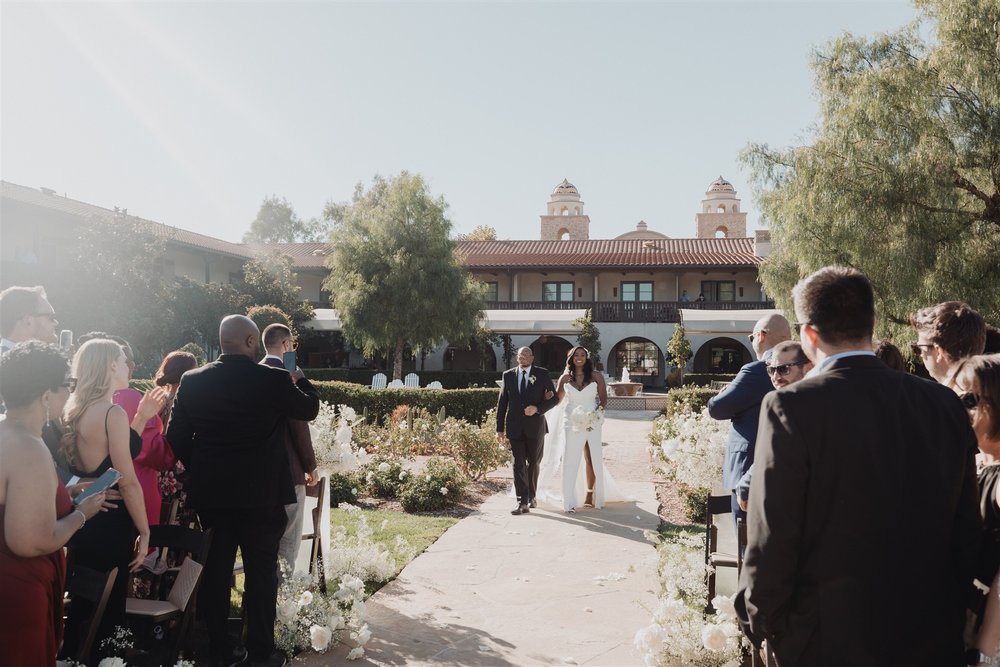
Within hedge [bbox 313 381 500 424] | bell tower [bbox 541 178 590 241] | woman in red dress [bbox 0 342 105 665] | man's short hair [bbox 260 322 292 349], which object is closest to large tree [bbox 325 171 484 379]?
hedge [bbox 313 381 500 424]

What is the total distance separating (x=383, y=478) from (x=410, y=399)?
7.15m

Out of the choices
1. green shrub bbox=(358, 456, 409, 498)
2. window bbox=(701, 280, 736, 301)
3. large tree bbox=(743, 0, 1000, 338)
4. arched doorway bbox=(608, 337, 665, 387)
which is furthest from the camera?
arched doorway bbox=(608, 337, 665, 387)

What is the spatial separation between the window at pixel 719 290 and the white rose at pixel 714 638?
3420 cm

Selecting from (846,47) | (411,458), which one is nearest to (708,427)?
(411,458)

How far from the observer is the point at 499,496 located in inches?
381

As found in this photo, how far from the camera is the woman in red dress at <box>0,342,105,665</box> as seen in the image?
2.54 metres

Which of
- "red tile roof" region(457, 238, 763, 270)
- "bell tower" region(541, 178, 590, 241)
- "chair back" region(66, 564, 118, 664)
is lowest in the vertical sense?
"chair back" region(66, 564, 118, 664)

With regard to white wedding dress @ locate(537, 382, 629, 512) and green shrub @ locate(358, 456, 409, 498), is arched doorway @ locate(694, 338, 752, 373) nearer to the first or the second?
white wedding dress @ locate(537, 382, 629, 512)

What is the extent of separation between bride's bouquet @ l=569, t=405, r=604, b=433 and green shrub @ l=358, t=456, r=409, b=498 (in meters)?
2.32

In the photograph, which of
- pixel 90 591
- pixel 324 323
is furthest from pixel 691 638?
pixel 324 323

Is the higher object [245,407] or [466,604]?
[245,407]

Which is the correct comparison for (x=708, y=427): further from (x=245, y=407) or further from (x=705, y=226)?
(x=705, y=226)

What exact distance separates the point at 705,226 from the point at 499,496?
44.8 metres

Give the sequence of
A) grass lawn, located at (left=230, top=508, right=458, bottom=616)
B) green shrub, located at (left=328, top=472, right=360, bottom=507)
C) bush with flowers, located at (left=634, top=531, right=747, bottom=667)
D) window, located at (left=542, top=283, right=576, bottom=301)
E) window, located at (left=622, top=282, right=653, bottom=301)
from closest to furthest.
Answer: bush with flowers, located at (left=634, top=531, right=747, bottom=667)
grass lawn, located at (left=230, top=508, right=458, bottom=616)
green shrub, located at (left=328, top=472, right=360, bottom=507)
window, located at (left=622, top=282, right=653, bottom=301)
window, located at (left=542, top=283, right=576, bottom=301)
